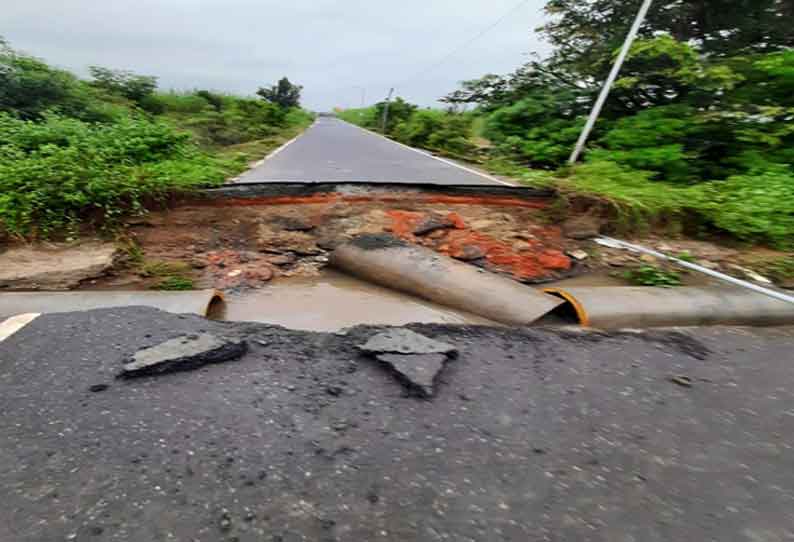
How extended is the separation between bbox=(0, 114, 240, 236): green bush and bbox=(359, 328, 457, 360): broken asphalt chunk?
3204 millimetres

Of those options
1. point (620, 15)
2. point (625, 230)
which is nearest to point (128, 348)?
point (625, 230)

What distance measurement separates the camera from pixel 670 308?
321cm

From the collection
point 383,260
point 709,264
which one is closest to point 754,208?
point 709,264

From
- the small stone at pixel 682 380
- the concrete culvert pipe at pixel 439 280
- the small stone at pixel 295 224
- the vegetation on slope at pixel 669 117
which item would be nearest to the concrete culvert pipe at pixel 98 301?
the concrete culvert pipe at pixel 439 280

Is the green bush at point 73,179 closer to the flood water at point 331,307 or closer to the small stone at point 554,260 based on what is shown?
the flood water at point 331,307

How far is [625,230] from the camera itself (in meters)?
5.01

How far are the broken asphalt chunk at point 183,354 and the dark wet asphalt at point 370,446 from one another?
2.3 inches

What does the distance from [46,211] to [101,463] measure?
344cm

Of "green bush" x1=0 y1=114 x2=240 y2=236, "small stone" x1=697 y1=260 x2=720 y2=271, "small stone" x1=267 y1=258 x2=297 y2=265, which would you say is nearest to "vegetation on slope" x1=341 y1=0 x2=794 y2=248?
"small stone" x1=697 y1=260 x2=720 y2=271

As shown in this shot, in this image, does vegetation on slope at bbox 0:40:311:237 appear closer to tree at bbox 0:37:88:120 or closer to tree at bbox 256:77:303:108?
tree at bbox 0:37:88:120

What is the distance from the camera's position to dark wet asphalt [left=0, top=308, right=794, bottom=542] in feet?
4.62

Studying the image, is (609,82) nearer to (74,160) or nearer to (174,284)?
(174,284)

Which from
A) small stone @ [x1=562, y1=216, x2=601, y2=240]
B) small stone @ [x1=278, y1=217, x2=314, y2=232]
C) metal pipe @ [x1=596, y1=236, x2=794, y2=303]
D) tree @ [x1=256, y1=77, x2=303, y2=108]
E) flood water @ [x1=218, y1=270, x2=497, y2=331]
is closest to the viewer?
flood water @ [x1=218, y1=270, x2=497, y2=331]

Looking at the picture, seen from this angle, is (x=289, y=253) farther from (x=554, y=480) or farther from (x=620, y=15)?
(x=620, y=15)
